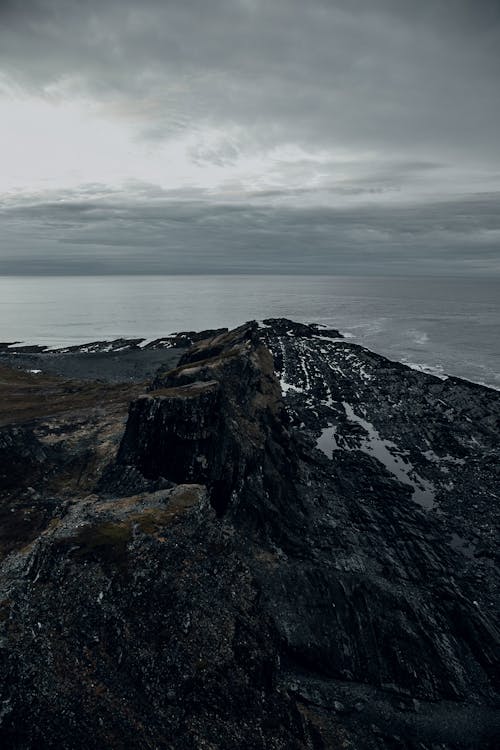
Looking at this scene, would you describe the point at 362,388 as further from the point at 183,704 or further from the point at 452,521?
the point at 183,704

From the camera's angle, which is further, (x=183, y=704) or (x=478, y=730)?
(x=478, y=730)

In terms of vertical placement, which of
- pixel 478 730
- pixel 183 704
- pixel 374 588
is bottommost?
pixel 478 730

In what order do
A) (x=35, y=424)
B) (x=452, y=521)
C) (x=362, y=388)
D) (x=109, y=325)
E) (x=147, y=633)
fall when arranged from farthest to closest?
(x=109, y=325)
(x=362, y=388)
(x=35, y=424)
(x=452, y=521)
(x=147, y=633)

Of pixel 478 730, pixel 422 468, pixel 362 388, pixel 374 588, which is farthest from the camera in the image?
pixel 362 388

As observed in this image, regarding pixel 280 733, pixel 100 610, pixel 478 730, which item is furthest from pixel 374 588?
pixel 100 610

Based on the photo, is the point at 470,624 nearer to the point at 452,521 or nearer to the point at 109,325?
the point at 452,521

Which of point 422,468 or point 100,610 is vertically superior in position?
point 100,610

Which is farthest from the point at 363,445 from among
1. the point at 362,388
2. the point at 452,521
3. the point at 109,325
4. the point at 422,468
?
the point at 109,325
